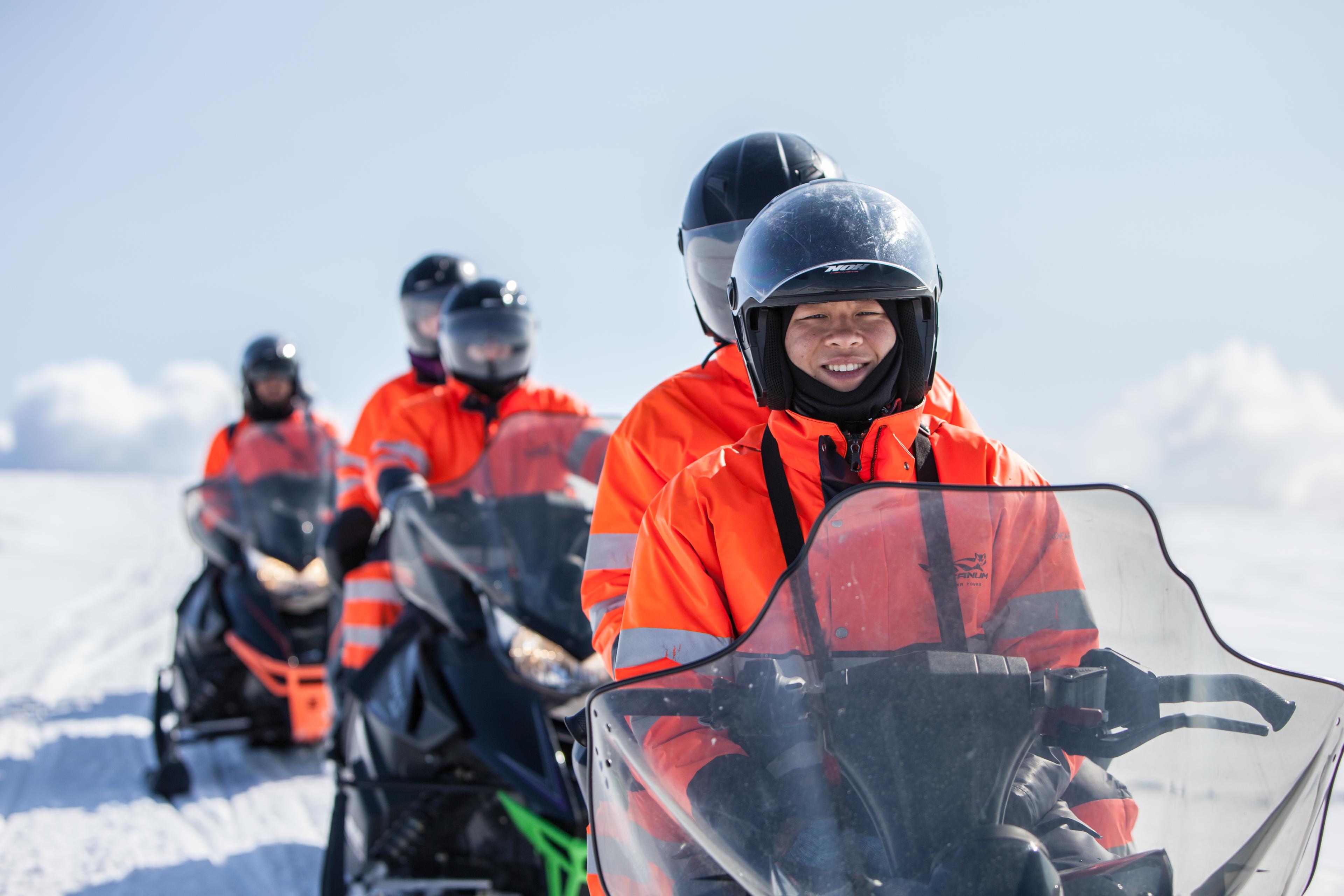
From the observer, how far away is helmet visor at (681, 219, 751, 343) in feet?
10.4

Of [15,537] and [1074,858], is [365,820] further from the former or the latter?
[15,537]

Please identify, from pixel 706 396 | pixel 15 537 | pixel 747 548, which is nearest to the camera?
pixel 747 548

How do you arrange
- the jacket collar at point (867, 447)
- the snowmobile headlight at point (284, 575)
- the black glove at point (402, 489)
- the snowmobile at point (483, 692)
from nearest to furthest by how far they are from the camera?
the jacket collar at point (867, 447)
the snowmobile at point (483, 692)
the black glove at point (402, 489)
the snowmobile headlight at point (284, 575)

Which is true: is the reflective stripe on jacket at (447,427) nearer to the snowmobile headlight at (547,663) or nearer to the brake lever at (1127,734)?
the snowmobile headlight at (547,663)

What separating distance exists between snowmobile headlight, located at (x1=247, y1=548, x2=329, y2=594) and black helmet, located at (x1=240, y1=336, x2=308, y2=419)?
1.25 meters

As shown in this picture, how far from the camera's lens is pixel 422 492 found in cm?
387

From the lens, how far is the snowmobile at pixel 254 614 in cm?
612

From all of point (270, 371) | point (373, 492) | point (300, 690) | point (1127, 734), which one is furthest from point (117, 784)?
point (1127, 734)

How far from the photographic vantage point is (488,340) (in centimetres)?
515

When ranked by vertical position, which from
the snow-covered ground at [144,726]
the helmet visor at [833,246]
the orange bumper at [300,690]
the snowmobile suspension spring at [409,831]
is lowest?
the snow-covered ground at [144,726]

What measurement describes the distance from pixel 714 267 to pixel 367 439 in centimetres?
347

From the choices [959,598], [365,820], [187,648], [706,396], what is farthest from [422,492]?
[187,648]

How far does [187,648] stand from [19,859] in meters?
1.70

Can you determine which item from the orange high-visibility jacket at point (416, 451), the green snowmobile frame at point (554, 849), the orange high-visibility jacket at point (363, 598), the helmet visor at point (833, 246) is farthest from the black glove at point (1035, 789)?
the orange high-visibility jacket at point (416, 451)
